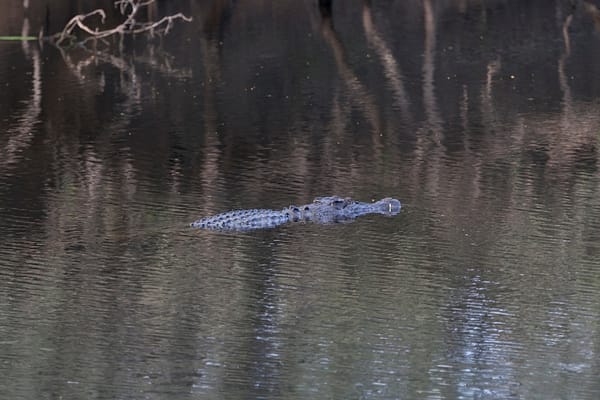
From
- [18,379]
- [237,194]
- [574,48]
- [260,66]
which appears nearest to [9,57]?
[260,66]

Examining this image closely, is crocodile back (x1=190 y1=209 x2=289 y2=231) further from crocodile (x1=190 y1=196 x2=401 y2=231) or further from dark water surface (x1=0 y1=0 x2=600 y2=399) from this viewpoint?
dark water surface (x1=0 y1=0 x2=600 y2=399)

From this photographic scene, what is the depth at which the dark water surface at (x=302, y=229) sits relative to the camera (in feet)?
24.8

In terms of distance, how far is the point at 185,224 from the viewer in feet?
36.2

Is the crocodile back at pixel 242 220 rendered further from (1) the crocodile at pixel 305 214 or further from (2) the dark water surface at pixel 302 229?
(2) the dark water surface at pixel 302 229

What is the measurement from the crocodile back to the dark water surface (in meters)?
0.12

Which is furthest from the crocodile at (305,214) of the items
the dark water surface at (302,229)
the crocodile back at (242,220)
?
the dark water surface at (302,229)

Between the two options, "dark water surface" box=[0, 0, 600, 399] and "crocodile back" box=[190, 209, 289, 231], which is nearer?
"dark water surface" box=[0, 0, 600, 399]

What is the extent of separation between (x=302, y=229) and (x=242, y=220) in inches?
19.0

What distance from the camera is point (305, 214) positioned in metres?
11.3

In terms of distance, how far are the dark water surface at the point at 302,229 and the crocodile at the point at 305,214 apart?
14 centimetres

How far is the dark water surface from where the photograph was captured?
24.8 ft

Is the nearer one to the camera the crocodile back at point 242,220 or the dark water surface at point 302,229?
the dark water surface at point 302,229

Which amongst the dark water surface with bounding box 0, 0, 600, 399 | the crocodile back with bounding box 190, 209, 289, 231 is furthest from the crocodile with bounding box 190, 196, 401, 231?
the dark water surface with bounding box 0, 0, 600, 399

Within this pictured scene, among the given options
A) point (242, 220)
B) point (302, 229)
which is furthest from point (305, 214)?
point (242, 220)
